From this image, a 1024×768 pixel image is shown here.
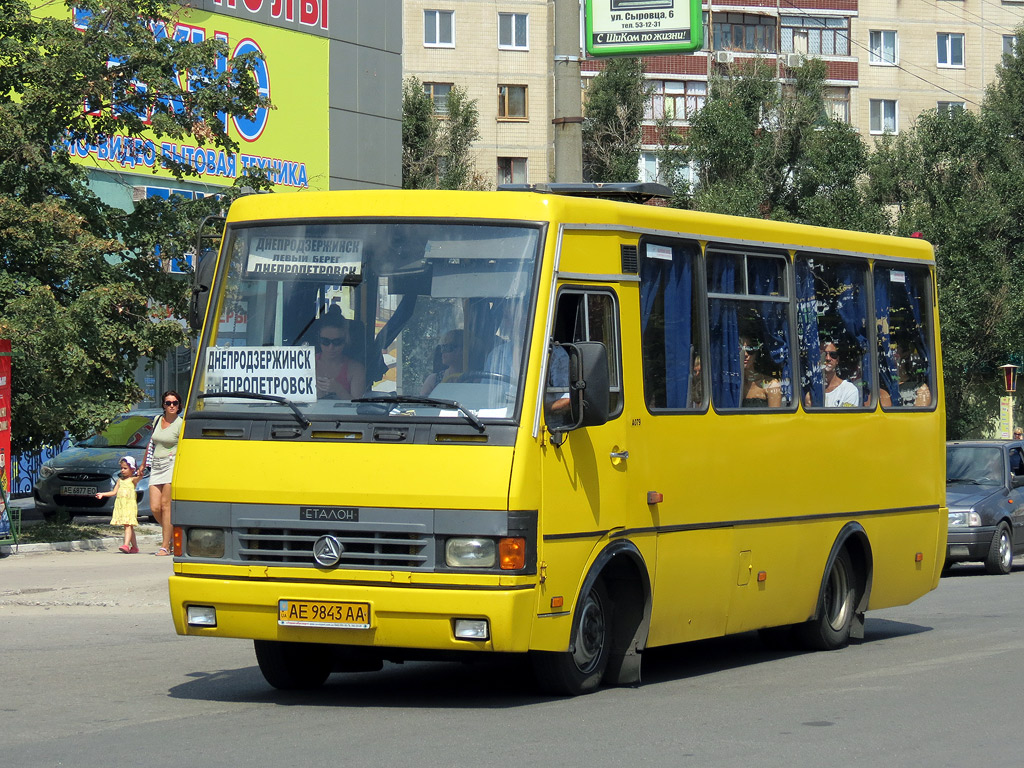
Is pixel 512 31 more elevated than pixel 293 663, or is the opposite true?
pixel 512 31

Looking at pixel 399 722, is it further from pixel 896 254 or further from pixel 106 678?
pixel 896 254

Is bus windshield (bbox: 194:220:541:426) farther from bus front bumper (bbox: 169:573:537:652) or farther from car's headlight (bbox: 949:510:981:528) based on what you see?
car's headlight (bbox: 949:510:981:528)

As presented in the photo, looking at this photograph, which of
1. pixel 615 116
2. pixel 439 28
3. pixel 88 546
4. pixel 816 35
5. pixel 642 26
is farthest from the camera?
pixel 816 35

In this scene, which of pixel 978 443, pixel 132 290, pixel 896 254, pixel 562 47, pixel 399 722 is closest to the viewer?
pixel 399 722

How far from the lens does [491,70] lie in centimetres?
5922

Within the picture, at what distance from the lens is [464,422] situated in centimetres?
871

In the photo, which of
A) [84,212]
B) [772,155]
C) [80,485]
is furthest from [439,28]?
[84,212]

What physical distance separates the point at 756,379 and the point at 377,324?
318cm

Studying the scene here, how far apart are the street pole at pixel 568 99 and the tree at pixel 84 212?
6.94m

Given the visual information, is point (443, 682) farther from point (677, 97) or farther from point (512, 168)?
point (677, 97)

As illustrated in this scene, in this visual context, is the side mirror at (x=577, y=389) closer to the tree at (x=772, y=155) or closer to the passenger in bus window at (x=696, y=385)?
the passenger in bus window at (x=696, y=385)

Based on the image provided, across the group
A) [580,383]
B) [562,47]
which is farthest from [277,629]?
[562,47]

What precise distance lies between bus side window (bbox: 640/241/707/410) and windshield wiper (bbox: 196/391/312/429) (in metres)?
2.10

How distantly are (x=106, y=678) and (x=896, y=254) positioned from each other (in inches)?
270
